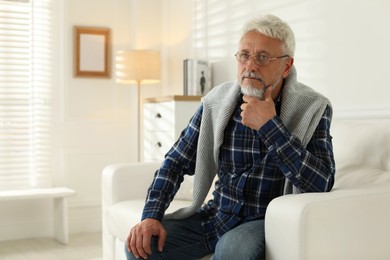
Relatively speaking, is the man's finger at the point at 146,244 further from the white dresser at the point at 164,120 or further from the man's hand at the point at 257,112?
the white dresser at the point at 164,120

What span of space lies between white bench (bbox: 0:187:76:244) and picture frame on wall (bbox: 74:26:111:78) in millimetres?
910

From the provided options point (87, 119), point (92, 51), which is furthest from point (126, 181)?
point (92, 51)

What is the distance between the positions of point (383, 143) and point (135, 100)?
9.44 ft

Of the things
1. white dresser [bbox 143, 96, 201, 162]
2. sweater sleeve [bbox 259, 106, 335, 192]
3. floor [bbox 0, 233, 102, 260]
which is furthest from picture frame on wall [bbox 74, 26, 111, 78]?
sweater sleeve [bbox 259, 106, 335, 192]

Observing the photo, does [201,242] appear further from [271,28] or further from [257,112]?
[271,28]

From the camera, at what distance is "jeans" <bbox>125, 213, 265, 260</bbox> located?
1.83m

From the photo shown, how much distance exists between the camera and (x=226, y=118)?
2117 millimetres

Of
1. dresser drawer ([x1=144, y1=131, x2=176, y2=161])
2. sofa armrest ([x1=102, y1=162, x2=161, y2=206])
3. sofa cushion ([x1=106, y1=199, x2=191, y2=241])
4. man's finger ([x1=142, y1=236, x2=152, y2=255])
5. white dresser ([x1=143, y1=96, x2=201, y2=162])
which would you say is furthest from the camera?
dresser drawer ([x1=144, y1=131, x2=176, y2=161])

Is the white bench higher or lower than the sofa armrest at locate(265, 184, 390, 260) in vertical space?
lower

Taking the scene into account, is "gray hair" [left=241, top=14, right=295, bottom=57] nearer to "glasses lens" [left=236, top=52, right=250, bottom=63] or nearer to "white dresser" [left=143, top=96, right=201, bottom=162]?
"glasses lens" [left=236, top=52, right=250, bottom=63]

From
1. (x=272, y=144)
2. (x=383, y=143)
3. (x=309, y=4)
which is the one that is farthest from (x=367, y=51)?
(x=272, y=144)

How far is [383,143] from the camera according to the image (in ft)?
7.51

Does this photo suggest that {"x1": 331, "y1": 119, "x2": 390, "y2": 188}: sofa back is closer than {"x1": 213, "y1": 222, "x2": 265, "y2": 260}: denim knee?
No

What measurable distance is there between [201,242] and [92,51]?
2.93 meters
